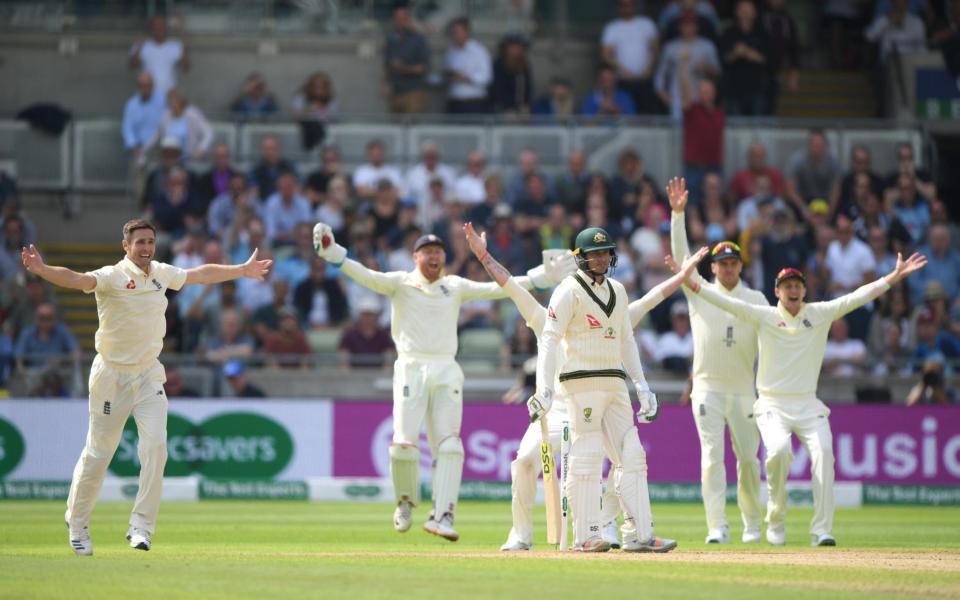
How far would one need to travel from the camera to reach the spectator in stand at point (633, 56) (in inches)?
998

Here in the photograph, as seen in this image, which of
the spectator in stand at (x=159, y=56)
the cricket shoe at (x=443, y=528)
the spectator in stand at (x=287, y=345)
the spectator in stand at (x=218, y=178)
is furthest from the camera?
the spectator in stand at (x=159, y=56)

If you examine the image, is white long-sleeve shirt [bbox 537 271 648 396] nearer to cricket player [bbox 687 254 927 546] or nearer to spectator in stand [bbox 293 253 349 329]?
cricket player [bbox 687 254 927 546]

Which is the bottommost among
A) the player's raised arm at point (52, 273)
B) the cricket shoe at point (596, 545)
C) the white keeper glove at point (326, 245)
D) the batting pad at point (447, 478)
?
the cricket shoe at point (596, 545)

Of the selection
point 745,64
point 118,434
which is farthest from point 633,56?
point 118,434

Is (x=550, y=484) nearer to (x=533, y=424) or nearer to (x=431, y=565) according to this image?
(x=533, y=424)

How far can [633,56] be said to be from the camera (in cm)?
2539

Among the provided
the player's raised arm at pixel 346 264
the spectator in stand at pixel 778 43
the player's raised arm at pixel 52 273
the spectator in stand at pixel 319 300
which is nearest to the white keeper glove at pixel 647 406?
the player's raised arm at pixel 346 264

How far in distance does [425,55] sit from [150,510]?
14.2 metres

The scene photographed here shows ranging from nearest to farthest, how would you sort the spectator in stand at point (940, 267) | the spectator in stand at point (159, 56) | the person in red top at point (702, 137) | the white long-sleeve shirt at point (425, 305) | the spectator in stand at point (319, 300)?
the white long-sleeve shirt at point (425, 305) < the spectator in stand at point (319, 300) < the spectator in stand at point (940, 267) < the person in red top at point (702, 137) < the spectator in stand at point (159, 56)

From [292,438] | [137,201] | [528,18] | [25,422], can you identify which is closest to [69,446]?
[25,422]

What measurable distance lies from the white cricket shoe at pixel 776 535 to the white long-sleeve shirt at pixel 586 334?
2.47m

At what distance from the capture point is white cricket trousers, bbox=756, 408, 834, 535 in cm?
1329

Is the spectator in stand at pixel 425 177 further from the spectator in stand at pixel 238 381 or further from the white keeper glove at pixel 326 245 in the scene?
the white keeper glove at pixel 326 245

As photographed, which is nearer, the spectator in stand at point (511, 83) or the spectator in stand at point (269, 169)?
the spectator in stand at point (269, 169)
